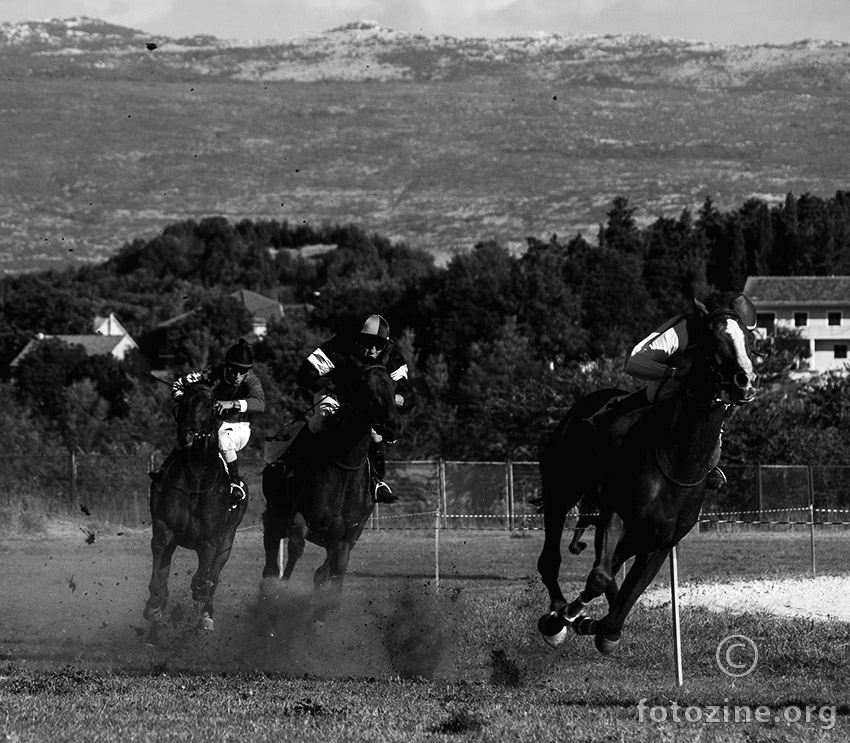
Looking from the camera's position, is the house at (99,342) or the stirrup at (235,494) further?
the house at (99,342)

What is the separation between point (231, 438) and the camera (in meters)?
18.0

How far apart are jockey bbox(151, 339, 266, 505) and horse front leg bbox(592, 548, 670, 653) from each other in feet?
21.0

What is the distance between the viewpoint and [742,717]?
408 inches

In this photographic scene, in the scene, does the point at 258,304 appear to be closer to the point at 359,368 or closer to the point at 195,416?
the point at 195,416

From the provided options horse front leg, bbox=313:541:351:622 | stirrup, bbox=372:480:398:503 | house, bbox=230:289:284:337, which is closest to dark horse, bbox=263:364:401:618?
horse front leg, bbox=313:541:351:622

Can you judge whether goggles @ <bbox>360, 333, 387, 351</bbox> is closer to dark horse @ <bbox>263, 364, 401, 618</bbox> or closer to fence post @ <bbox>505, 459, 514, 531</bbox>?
dark horse @ <bbox>263, 364, 401, 618</bbox>

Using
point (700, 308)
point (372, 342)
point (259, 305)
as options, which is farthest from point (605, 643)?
point (259, 305)

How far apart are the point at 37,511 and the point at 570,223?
15389 cm

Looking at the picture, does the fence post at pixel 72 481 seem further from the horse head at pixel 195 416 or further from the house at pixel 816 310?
the house at pixel 816 310

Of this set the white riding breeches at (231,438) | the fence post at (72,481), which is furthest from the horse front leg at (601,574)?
the fence post at (72,481)

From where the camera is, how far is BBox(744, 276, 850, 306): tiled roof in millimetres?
111000

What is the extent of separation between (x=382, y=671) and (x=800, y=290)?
337 feet

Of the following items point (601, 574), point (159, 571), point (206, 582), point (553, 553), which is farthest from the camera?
point (206, 582)

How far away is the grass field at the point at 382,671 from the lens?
975 centimetres
